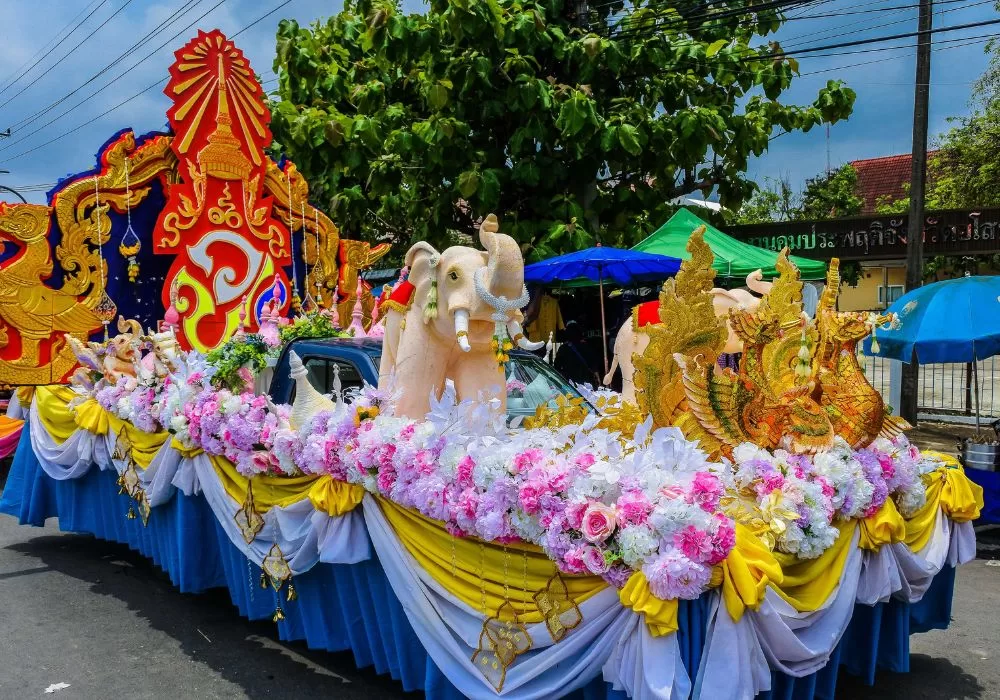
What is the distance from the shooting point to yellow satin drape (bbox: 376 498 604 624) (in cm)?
293

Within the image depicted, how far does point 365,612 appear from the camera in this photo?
12.6 feet

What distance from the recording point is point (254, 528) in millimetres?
4395

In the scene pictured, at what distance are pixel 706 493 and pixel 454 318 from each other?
4.94 ft

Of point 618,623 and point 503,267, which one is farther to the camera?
point 503,267

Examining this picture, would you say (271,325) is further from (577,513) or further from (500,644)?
(577,513)

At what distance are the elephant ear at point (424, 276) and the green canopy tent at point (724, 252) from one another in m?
5.59

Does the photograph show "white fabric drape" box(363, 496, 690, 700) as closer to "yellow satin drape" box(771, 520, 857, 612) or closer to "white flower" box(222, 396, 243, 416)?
"yellow satin drape" box(771, 520, 857, 612)

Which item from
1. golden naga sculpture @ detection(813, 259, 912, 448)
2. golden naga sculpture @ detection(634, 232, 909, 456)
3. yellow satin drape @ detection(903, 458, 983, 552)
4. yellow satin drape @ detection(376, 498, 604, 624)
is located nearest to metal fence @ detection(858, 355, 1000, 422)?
yellow satin drape @ detection(903, 458, 983, 552)

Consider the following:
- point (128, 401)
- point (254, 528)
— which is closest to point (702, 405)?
point (254, 528)

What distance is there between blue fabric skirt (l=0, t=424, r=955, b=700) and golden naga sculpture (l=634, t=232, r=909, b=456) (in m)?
0.82

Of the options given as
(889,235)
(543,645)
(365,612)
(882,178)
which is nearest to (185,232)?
(365,612)

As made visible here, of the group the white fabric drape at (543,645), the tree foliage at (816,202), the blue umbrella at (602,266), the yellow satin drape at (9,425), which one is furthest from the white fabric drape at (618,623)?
the tree foliage at (816,202)

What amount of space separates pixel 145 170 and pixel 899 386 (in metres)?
8.92

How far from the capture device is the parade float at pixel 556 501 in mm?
2648
